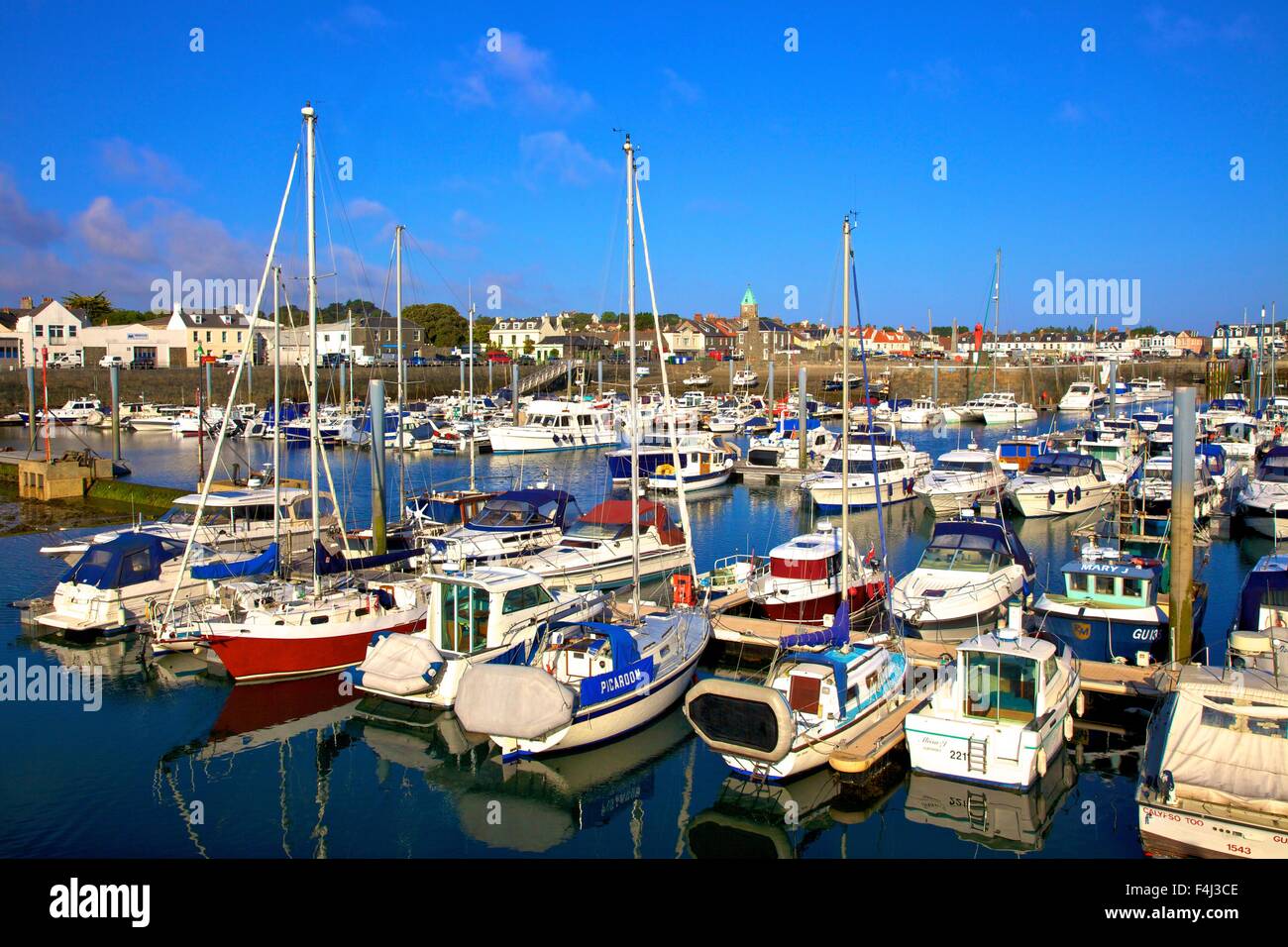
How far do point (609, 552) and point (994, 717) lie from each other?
1201 centimetres

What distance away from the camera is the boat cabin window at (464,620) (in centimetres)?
1741

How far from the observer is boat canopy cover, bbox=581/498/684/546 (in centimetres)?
2606

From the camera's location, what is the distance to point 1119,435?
1932 inches

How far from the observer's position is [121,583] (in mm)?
21906

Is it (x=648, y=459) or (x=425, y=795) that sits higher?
(x=648, y=459)

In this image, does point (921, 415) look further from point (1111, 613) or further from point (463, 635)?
point (463, 635)

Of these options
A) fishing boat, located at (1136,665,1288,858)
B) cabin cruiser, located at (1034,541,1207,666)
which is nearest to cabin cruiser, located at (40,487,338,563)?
cabin cruiser, located at (1034,541,1207,666)

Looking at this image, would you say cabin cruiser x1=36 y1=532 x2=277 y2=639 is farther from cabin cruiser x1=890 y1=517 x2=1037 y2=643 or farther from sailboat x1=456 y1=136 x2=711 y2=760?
cabin cruiser x1=890 y1=517 x2=1037 y2=643

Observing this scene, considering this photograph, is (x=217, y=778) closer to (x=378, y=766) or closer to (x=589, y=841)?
(x=378, y=766)

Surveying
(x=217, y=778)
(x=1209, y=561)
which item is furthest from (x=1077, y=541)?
(x=217, y=778)

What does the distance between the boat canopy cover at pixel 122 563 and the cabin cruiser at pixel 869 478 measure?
23.4 meters

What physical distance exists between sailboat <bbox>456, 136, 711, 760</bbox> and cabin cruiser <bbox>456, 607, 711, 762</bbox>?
1 centimetres

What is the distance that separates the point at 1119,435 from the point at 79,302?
116 meters

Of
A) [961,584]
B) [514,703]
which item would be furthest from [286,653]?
[961,584]
